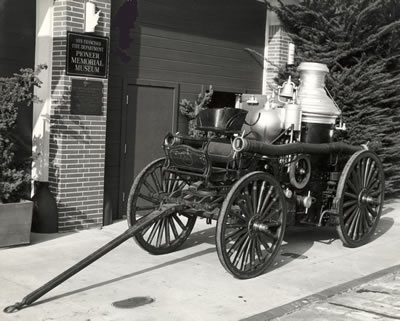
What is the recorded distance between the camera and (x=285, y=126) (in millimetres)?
6934

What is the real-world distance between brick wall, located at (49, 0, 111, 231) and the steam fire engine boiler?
1198 mm

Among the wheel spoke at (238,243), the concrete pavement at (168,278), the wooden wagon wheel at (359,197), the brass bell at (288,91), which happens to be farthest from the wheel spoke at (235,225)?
the brass bell at (288,91)

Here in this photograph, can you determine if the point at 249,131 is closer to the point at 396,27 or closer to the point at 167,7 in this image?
the point at 167,7

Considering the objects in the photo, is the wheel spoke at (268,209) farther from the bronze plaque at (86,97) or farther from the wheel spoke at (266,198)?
the bronze plaque at (86,97)

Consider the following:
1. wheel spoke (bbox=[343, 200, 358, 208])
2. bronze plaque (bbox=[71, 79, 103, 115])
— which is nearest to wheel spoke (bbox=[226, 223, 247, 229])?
wheel spoke (bbox=[343, 200, 358, 208])

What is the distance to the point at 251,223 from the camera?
19.4 ft

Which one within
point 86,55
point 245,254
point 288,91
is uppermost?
point 86,55

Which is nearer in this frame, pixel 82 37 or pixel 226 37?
pixel 82 37

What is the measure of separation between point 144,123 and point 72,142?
1529mm

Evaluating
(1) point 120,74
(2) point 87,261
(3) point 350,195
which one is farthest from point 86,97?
(3) point 350,195

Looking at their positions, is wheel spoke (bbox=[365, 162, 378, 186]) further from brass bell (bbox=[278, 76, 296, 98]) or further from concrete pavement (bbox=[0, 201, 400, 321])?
brass bell (bbox=[278, 76, 296, 98])

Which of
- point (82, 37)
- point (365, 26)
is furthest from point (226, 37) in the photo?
point (82, 37)

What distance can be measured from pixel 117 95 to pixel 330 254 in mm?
3652

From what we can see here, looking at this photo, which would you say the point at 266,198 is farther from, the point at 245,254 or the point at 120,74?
the point at 120,74
